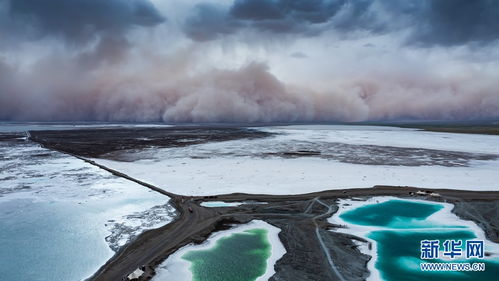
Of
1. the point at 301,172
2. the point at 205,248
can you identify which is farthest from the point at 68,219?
the point at 301,172

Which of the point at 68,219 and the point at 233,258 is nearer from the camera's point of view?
the point at 233,258

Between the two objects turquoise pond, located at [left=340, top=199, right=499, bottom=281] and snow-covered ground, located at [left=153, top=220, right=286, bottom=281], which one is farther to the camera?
turquoise pond, located at [left=340, top=199, right=499, bottom=281]

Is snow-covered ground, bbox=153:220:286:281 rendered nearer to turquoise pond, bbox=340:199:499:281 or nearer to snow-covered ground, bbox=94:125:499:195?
turquoise pond, bbox=340:199:499:281

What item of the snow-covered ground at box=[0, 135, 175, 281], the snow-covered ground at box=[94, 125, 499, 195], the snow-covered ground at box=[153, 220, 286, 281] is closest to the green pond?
the snow-covered ground at box=[153, 220, 286, 281]

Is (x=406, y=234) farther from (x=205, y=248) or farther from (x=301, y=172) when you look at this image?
(x=301, y=172)

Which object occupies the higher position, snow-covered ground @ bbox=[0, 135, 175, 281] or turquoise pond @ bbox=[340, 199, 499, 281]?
snow-covered ground @ bbox=[0, 135, 175, 281]
